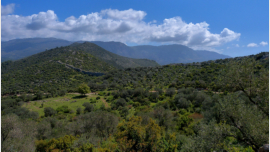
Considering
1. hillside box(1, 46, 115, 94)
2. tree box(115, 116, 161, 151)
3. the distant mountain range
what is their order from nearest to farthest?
1. tree box(115, 116, 161, 151)
2. hillside box(1, 46, 115, 94)
3. the distant mountain range

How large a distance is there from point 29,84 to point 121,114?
200 ft

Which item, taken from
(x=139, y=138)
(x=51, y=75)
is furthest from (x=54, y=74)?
(x=139, y=138)

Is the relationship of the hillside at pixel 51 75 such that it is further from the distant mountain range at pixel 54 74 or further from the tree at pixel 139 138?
the tree at pixel 139 138

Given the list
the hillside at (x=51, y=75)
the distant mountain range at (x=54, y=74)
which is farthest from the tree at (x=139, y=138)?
the distant mountain range at (x=54, y=74)

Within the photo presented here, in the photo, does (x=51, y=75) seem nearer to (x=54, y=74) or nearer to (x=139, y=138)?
(x=54, y=74)

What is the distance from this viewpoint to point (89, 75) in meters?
89.2

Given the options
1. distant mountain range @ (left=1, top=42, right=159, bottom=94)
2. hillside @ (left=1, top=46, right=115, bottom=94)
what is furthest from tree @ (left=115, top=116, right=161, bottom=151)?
distant mountain range @ (left=1, top=42, right=159, bottom=94)

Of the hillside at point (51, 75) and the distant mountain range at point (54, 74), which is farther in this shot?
the distant mountain range at point (54, 74)

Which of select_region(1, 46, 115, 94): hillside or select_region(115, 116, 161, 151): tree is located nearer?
select_region(115, 116, 161, 151): tree

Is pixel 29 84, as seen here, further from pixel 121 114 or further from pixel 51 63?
pixel 121 114

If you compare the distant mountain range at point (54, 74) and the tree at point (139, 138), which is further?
the distant mountain range at point (54, 74)

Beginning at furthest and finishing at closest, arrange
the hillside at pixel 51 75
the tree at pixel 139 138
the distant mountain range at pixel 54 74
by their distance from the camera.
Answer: the distant mountain range at pixel 54 74, the hillside at pixel 51 75, the tree at pixel 139 138

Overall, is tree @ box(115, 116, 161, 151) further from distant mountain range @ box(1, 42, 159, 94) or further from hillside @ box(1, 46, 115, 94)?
distant mountain range @ box(1, 42, 159, 94)

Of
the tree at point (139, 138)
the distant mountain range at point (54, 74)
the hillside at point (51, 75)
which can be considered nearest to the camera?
the tree at point (139, 138)
